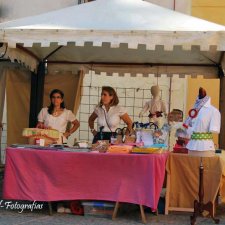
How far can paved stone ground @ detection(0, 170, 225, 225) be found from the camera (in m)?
6.17

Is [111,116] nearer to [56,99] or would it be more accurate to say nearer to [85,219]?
[56,99]

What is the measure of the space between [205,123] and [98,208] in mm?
1675

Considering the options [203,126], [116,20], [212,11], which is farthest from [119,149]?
[212,11]

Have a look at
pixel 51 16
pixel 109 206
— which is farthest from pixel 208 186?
pixel 51 16

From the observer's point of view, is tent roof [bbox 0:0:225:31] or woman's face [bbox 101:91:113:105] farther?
woman's face [bbox 101:91:113:105]

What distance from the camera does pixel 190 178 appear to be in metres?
6.67

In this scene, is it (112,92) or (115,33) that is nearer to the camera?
(115,33)

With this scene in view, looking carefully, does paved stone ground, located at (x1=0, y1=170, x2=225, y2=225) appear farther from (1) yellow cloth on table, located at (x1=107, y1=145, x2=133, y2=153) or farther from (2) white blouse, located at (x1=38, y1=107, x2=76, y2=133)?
(2) white blouse, located at (x1=38, y1=107, x2=76, y2=133)

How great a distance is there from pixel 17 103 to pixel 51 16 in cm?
301

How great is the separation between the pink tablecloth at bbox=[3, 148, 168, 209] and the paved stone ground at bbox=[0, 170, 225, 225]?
261mm

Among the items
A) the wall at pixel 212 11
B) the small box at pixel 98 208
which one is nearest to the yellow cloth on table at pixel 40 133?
the small box at pixel 98 208

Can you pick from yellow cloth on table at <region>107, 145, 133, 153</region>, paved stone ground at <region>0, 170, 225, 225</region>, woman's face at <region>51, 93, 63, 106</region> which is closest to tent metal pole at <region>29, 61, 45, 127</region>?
woman's face at <region>51, 93, 63, 106</region>

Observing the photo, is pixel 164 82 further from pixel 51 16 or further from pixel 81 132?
pixel 51 16

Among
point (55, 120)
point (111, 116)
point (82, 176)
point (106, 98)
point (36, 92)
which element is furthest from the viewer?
point (36, 92)
